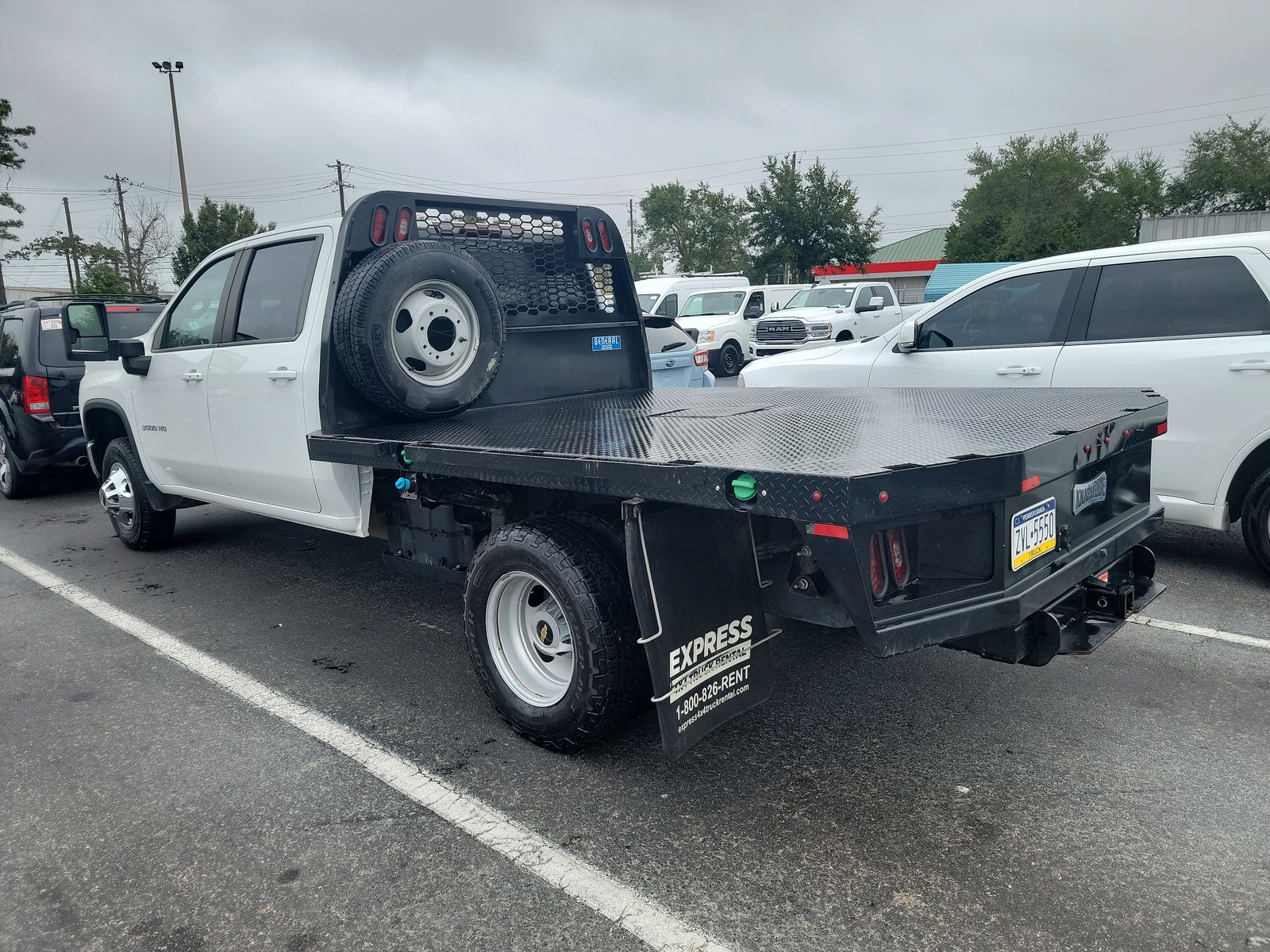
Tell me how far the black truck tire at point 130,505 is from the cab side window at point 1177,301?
6.20 metres

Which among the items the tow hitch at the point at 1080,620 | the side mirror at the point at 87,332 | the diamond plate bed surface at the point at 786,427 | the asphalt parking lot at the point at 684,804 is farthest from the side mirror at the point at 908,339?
the side mirror at the point at 87,332

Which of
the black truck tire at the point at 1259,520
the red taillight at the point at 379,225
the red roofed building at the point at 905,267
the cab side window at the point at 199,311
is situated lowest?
the black truck tire at the point at 1259,520

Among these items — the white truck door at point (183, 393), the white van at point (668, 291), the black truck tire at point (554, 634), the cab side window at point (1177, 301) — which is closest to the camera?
the black truck tire at point (554, 634)

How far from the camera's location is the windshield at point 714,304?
22.7m

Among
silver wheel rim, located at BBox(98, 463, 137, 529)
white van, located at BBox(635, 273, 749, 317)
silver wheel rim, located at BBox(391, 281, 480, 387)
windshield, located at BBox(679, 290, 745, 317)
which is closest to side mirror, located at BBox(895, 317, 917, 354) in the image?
silver wheel rim, located at BBox(391, 281, 480, 387)

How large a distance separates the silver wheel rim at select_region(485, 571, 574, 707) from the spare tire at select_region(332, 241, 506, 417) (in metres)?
1.16

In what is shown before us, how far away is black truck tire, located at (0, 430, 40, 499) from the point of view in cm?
885

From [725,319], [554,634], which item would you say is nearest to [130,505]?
[554,634]

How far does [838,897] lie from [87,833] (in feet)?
7.74

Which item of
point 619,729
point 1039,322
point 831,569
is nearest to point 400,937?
point 619,729

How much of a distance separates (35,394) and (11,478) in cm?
112

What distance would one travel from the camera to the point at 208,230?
1447 inches

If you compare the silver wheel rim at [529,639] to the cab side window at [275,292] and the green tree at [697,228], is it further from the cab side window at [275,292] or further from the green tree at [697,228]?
the green tree at [697,228]

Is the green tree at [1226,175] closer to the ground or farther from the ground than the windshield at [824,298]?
farther from the ground
